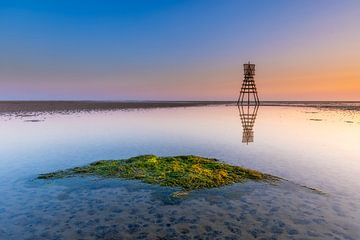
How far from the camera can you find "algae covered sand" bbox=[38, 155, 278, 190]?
1338cm

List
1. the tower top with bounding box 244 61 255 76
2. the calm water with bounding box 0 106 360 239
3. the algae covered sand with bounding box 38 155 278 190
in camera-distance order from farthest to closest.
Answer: the tower top with bounding box 244 61 255 76
the algae covered sand with bounding box 38 155 278 190
the calm water with bounding box 0 106 360 239

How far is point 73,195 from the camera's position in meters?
11.7

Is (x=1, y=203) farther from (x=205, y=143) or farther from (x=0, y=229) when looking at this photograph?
(x=205, y=143)

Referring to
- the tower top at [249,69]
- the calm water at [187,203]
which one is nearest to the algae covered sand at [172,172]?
the calm water at [187,203]

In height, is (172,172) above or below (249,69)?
below

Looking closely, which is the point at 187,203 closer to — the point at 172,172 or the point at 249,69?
the point at 172,172

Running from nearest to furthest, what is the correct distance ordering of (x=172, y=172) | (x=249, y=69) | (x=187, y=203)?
1. (x=187, y=203)
2. (x=172, y=172)
3. (x=249, y=69)

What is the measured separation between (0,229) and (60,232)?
1.78 meters

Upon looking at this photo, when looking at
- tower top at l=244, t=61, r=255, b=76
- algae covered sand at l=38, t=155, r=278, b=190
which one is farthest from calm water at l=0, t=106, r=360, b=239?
tower top at l=244, t=61, r=255, b=76

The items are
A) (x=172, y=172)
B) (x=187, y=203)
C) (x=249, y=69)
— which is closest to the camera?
(x=187, y=203)

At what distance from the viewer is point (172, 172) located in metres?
14.6

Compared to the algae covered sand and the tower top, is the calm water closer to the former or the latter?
the algae covered sand

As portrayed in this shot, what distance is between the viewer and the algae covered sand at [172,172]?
13.4 metres

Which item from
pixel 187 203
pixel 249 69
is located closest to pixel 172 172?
pixel 187 203
